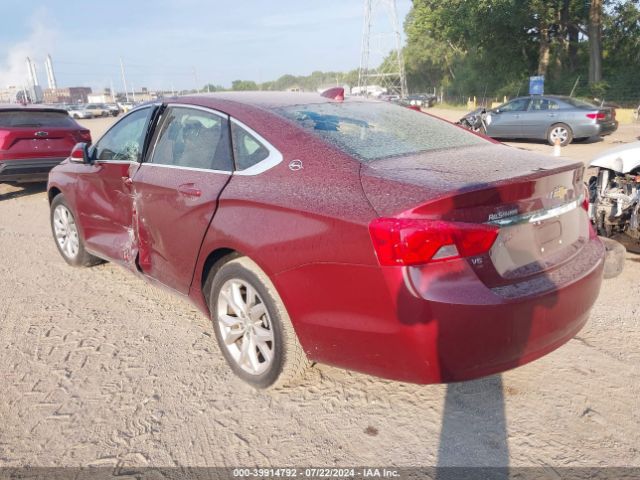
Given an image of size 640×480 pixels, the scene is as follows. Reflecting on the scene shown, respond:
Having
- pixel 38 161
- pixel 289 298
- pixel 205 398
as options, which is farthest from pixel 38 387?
pixel 38 161

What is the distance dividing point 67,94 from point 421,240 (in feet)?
421

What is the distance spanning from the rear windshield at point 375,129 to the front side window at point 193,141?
0.40 m

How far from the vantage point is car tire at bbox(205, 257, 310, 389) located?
2688 millimetres

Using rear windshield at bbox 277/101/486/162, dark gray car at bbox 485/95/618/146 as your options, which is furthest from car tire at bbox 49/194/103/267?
dark gray car at bbox 485/95/618/146

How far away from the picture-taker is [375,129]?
3.07 m

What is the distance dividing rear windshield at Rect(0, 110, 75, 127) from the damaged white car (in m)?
8.37

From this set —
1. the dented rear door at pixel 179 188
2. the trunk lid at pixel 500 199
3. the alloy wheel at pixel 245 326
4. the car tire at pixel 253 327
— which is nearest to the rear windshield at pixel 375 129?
the trunk lid at pixel 500 199

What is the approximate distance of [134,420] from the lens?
2.75m

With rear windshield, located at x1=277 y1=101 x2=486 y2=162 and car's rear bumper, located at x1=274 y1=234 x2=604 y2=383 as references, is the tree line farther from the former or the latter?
car's rear bumper, located at x1=274 y1=234 x2=604 y2=383

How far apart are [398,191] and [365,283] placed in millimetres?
417

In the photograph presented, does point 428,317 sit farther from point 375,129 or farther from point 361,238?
point 375,129

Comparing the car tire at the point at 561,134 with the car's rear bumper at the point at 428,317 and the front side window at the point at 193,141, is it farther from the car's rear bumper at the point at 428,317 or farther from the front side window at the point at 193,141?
the car's rear bumper at the point at 428,317

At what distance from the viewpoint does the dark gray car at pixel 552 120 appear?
547 inches

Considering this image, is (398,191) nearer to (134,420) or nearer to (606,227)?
(134,420)
